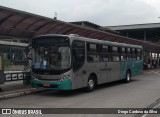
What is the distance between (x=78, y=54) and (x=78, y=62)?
369 mm

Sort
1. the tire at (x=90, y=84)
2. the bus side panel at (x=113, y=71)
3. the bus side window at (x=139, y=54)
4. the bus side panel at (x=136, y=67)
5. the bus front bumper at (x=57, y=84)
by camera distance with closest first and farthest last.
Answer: the bus front bumper at (x=57, y=84) < the tire at (x=90, y=84) < the bus side panel at (x=113, y=71) < the bus side panel at (x=136, y=67) < the bus side window at (x=139, y=54)

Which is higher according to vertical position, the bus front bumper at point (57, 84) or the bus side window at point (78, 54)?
the bus side window at point (78, 54)

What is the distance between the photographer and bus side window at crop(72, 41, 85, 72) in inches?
582

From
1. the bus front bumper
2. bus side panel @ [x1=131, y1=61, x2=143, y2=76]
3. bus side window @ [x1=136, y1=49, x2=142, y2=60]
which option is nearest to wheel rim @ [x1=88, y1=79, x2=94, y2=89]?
the bus front bumper

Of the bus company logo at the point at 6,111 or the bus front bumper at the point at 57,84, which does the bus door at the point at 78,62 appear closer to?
the bus front bumper at the point at 57,84

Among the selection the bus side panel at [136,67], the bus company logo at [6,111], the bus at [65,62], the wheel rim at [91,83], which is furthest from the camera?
the bus side panel at [136,67]

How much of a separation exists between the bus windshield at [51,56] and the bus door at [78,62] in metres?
0.39

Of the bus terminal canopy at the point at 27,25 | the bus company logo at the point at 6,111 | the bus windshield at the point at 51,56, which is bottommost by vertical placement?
the bus company logo at the point at 6,111

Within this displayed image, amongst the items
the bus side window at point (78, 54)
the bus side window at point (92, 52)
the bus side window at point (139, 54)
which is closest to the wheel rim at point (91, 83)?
the bus side window at point (92, 52)

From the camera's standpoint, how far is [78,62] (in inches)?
595

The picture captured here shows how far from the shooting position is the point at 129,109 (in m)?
10.9

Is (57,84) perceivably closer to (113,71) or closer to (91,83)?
(91,83)

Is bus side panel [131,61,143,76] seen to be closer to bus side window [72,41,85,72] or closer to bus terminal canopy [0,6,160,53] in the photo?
bus terminal canopy [0,6,160,53]

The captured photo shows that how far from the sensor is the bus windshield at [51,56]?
1445 cm
